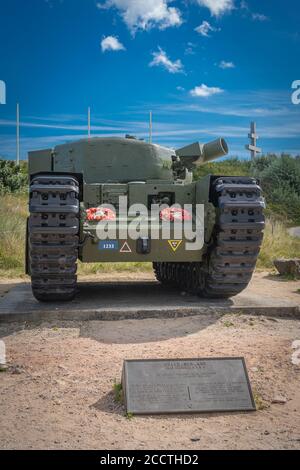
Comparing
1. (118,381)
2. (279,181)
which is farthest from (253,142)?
(118,381)

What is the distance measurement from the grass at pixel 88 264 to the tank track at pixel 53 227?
4.46 m

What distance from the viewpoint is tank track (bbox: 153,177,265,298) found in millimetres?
7238

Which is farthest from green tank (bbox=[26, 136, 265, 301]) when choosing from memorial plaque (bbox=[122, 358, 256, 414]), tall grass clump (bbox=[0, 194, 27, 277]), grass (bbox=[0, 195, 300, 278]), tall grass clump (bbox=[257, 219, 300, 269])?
tall grass clump (bbox=[257, 219, 300, 269])

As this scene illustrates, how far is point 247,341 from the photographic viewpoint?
5977 mm

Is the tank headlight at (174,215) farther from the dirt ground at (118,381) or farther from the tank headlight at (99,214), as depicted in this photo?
the dirt ground at (118,381)

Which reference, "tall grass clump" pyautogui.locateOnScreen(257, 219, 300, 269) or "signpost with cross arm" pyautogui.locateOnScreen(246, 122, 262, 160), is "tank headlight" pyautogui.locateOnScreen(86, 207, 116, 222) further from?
"signpost with cross arm" pyautogui.locateOnScreen(246, 122, 262, 160)

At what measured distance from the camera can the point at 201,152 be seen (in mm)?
9391

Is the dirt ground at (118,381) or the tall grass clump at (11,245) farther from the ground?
the tall grass clump at (11,245)

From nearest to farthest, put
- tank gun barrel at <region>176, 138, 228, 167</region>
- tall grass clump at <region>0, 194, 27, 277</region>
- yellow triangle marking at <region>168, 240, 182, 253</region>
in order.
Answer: yellow triangle marking at <region>168, 240, 182, 253</region> < tank gun barrel at <region>176, 138, 228, 167</region> < tall grass clump at <region>0, 194, 27, 277</region>

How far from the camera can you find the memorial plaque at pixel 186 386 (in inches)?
162

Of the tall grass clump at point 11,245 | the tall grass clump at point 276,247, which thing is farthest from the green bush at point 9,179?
the tall grass clump at point 276,247

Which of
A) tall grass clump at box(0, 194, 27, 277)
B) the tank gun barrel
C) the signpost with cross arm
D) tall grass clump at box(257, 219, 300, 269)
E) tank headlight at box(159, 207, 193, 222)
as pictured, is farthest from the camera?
the signpost with cross arm

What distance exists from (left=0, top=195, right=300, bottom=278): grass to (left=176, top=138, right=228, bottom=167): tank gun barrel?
11.7 feet

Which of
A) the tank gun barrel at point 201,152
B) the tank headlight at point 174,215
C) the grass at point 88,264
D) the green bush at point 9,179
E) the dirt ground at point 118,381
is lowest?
the dirt ground at point 118,381
